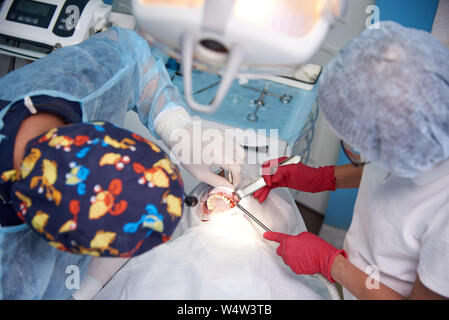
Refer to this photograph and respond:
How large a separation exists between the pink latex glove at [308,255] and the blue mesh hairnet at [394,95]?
0.38 meters

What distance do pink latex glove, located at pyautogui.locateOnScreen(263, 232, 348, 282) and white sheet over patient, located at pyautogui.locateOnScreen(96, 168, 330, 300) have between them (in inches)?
1.5

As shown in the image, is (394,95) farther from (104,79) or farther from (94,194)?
(104,79)

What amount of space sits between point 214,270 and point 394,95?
0.63 meters

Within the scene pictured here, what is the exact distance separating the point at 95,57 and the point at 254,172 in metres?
0.70

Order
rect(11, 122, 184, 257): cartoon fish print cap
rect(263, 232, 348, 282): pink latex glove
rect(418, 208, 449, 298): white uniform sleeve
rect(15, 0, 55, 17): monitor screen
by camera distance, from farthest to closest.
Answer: rect(15, 0, 55, 17): monitor screen, rect(263, 232, 348, 282): pink latex glove, rect(418, 208, 449, 298): white uniform sleeve, rect(11, 122, 184, 257): cartoon fish print cap

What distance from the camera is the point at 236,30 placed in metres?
0.47

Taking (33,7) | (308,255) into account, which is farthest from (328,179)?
(33,7)

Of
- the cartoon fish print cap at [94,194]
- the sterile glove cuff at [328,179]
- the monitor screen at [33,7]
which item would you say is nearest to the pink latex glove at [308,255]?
the sterile glove cuff at [328,179]

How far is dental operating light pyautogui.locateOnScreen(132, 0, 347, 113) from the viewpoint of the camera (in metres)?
0.47

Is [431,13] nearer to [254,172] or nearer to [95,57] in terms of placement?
[254,172]

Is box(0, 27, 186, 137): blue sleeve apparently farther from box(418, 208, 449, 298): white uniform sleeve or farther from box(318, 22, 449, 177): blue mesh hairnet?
box(418, 208, 449, 298): white uniform sleeve

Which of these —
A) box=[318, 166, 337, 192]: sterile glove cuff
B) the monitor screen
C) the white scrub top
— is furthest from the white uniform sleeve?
the monitor screen

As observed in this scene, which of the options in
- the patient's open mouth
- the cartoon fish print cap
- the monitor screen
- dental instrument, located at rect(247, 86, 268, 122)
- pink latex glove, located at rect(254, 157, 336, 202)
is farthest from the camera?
dental instrument, located at rect(247, 86, 268, 122)

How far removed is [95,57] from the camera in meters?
1.11
